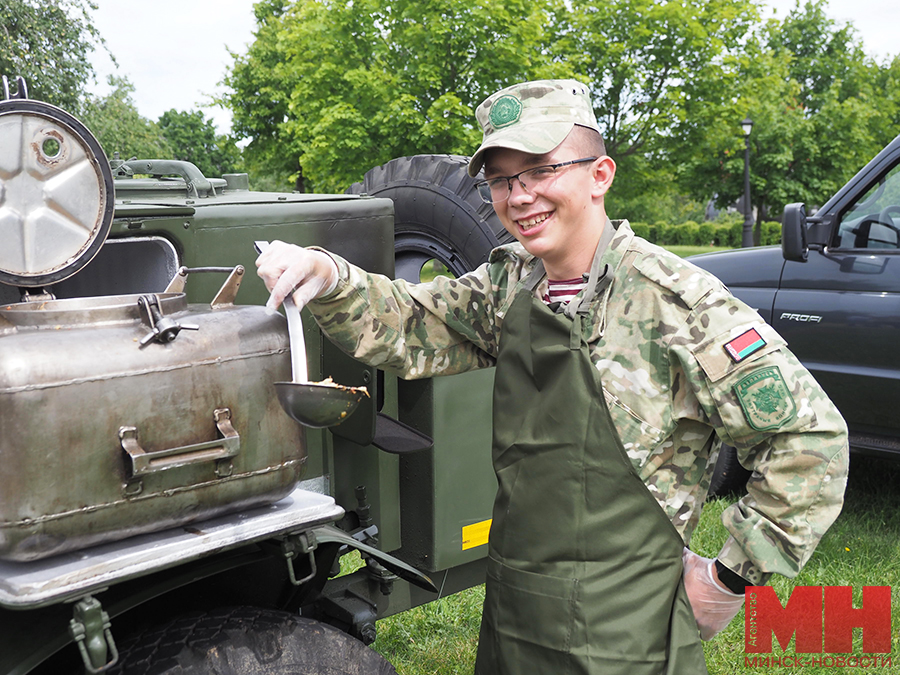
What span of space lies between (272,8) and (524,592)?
34.3 meters

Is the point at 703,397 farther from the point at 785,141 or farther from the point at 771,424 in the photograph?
Answer: the point at 785,141

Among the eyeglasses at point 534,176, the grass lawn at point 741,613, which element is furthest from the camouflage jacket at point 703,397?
the grass lawn at point 741,613

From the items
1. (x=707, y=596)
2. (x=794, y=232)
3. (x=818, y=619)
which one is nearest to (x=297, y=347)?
(x=707, y=596)

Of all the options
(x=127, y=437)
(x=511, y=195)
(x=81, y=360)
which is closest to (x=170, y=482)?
(x=127, y=437)

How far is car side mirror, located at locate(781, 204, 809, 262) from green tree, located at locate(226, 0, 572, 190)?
11967mm

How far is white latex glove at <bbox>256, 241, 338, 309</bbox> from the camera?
182 centimetres

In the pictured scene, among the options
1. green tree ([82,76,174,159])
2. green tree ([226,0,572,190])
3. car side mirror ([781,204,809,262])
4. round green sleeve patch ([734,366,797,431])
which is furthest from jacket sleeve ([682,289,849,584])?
green tree ([82,76,174,159])

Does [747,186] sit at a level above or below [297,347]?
above

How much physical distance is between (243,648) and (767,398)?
48.0 inches

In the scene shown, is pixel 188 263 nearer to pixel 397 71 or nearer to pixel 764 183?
pixel 397 71

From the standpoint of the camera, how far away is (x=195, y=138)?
50156mm

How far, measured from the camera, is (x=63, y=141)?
1669mm

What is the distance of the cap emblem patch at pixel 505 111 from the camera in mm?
2066

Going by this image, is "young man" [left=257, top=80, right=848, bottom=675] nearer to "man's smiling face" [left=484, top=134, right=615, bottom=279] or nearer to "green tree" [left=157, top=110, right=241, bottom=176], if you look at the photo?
"man's smiling face" [left=484, top=134, right=615, bottom=279]
